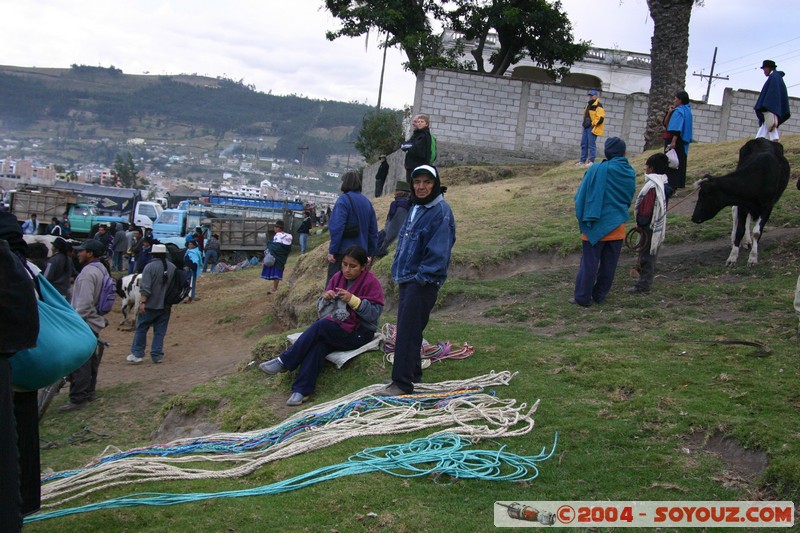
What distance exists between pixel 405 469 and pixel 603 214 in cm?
471

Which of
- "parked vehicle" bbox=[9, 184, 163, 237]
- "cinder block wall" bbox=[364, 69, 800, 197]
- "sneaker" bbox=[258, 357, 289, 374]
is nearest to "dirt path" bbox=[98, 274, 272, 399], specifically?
"sneaker" bbox=[258, 357, 289, 374]

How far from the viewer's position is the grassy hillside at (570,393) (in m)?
4.22

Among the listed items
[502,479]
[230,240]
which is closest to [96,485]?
[502,479]

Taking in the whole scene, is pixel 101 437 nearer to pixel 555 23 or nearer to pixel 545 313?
pixel 545 313

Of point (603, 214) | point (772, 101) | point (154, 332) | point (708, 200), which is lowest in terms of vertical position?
point (154, 332)

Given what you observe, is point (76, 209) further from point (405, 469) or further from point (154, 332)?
point (405, 469)

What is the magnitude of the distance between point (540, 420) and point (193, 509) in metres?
2.34

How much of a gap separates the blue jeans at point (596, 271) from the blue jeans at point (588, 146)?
9494 mm

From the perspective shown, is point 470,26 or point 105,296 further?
point 470,26

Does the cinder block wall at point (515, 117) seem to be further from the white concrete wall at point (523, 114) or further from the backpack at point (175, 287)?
the backpack at point (175, 287)

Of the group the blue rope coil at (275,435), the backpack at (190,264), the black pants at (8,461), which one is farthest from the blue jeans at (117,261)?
the black pants at (8,461)

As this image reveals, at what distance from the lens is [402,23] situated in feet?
83.9

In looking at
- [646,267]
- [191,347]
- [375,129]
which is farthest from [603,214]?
[375,129]

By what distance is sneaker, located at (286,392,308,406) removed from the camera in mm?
6645
